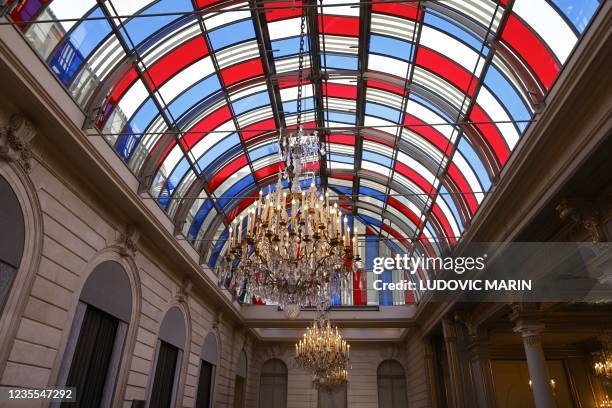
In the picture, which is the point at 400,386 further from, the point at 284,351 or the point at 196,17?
the point at 196,17

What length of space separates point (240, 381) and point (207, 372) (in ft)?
14.6

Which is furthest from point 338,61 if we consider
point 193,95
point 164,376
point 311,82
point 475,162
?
point 164,376

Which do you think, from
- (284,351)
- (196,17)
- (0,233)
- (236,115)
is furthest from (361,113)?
(284,351)

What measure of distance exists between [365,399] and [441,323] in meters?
7.24

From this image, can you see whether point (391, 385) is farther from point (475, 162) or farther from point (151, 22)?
point (151, 22)

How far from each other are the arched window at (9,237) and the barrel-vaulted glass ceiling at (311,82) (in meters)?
1.98

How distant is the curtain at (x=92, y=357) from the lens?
22.7ft

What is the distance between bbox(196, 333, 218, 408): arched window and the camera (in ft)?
42.4

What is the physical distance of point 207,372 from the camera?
13.6 metres

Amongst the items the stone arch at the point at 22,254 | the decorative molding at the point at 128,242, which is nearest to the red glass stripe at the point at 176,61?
the decorative molding at the point at 128,242

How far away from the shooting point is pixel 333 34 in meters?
8.84

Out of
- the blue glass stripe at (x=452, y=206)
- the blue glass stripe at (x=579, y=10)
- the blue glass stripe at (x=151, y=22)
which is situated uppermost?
the blue glass stripe at (x=151, y=22)

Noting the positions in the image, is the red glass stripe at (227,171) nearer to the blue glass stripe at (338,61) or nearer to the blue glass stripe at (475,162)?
the blue glass stripe at (338,61)

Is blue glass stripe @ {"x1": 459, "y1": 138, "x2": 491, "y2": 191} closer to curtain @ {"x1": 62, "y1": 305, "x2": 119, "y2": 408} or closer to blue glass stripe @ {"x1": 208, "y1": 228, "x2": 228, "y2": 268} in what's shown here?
blue glass stripe @ {"x1": 208, "y1": 228, "x2": 228, "y2": 268}
